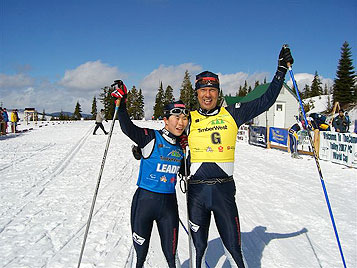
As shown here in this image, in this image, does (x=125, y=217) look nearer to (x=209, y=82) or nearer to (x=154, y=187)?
(x=154, y=187)

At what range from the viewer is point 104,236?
14.3 feet

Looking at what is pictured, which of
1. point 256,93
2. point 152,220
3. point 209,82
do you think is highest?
point 256,93

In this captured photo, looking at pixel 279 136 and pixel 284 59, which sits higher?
pixel 284 59

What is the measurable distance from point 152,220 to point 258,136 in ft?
53.7

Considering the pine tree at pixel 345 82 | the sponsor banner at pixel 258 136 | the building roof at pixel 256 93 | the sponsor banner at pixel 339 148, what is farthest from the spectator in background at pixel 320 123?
the pine tree at pixel 345 82

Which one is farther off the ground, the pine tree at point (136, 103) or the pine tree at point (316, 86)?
the pine tree at point (316, 86)

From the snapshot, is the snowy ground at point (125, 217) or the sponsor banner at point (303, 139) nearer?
the snowy ground at point (125, 217)

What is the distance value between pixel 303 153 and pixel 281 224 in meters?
9.48

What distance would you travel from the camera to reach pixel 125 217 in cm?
523

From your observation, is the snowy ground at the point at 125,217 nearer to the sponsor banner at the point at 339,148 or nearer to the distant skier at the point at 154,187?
the sponsor banner at the point at 339,148

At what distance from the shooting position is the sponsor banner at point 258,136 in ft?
55.8

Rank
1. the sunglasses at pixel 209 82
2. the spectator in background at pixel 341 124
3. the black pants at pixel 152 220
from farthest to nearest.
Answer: the spectator in background at pixel 341 124 → the sunglasses at pixel 209 82 → the black pants at pixel 152 220

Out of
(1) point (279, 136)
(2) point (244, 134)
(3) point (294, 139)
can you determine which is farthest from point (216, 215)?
(2) point (244, 134)

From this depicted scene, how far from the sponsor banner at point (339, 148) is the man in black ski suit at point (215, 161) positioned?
9.24 meters
